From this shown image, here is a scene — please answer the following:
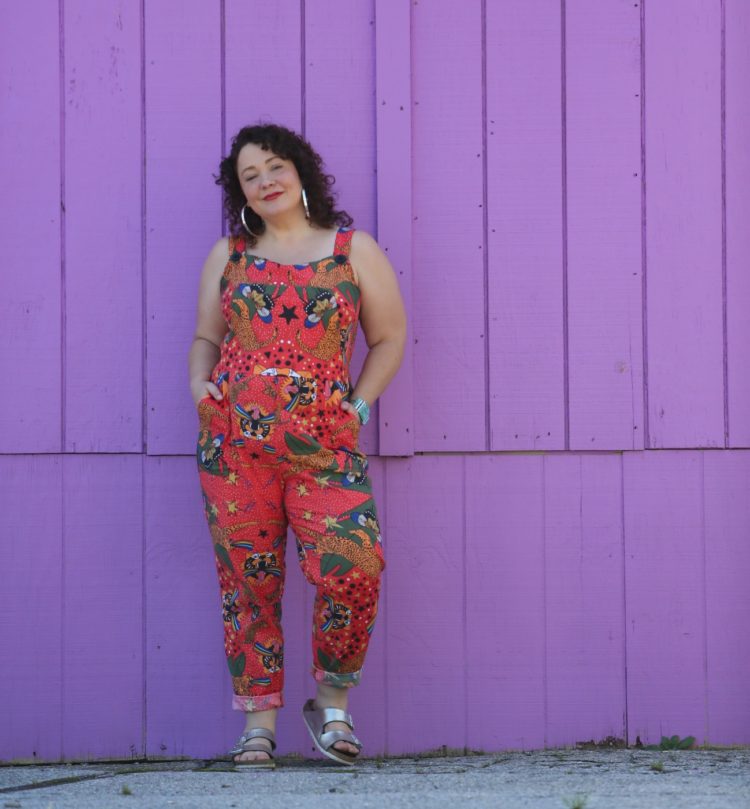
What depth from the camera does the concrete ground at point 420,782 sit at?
2709mm

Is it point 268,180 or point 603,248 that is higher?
point 268,180

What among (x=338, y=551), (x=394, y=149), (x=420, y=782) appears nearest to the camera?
(x=420, y=782)

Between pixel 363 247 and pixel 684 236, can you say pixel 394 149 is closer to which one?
pixel 363 247

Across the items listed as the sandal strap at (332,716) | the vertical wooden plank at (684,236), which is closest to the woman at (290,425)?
the sandal strap at (332,716)

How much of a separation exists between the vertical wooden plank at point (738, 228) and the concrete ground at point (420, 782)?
0.99 m

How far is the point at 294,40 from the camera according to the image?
11.8 ft

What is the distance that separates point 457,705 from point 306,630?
0.49 meters

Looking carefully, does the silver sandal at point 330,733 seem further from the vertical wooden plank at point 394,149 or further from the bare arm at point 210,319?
the bare arm at point 210,319

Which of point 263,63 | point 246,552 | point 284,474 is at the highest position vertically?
point 263,63

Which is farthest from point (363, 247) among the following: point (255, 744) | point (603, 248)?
point (255, 744)

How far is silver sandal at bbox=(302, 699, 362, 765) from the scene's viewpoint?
125 inches

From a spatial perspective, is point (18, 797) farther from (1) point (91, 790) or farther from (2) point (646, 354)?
(2) point (646, 354)

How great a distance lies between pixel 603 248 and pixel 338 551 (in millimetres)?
1235

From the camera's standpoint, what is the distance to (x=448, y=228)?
3.59 meters
